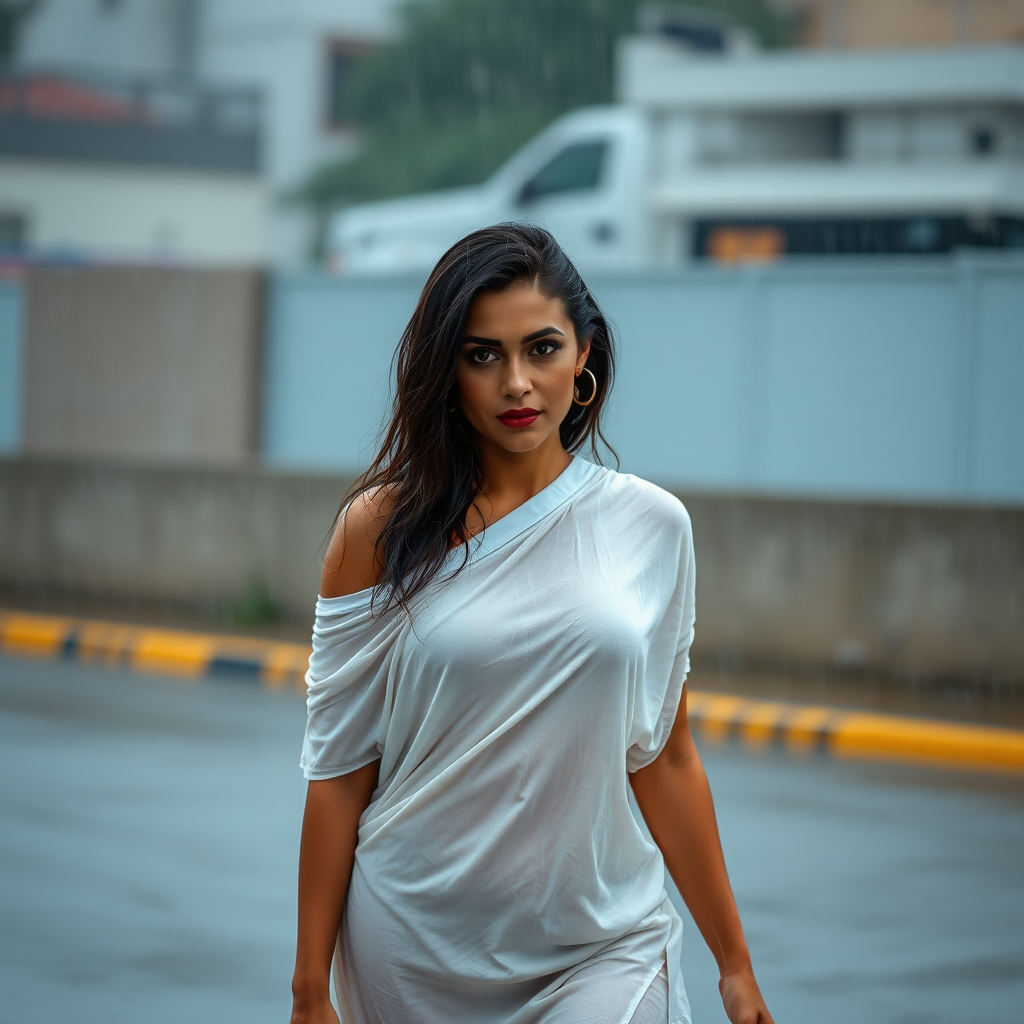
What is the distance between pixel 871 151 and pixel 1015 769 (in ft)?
34.9

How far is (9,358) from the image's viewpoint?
54.2 ft

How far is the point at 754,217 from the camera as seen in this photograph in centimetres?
1800

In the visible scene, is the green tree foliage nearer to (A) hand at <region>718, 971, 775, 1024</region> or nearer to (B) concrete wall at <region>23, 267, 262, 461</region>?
(B) concrete wall at <region>23, 267, 262, 461</region>

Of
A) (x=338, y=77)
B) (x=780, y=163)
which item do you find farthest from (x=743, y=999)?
(x=338, y=77)

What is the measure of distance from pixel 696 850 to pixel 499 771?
444mm

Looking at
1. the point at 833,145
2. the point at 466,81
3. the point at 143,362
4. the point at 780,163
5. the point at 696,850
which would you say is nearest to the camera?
the point at 696,850

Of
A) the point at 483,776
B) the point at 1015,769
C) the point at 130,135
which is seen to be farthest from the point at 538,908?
the point at 130,135

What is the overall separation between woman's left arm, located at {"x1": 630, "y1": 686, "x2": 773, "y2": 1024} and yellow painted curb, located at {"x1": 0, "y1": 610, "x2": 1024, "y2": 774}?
610 centimetres

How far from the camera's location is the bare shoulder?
2707 millimetres

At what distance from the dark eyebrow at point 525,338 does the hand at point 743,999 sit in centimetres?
106

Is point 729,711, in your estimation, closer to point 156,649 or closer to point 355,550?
point 156,649

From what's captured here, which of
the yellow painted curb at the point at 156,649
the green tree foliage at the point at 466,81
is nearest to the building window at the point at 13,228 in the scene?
the green tree foliage at the point at 466,81

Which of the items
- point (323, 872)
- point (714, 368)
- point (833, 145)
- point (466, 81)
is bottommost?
point (323, 872)

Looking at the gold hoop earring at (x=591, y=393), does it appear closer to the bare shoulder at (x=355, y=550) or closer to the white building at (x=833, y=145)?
the bare shoulder at (x=355, y=550)
